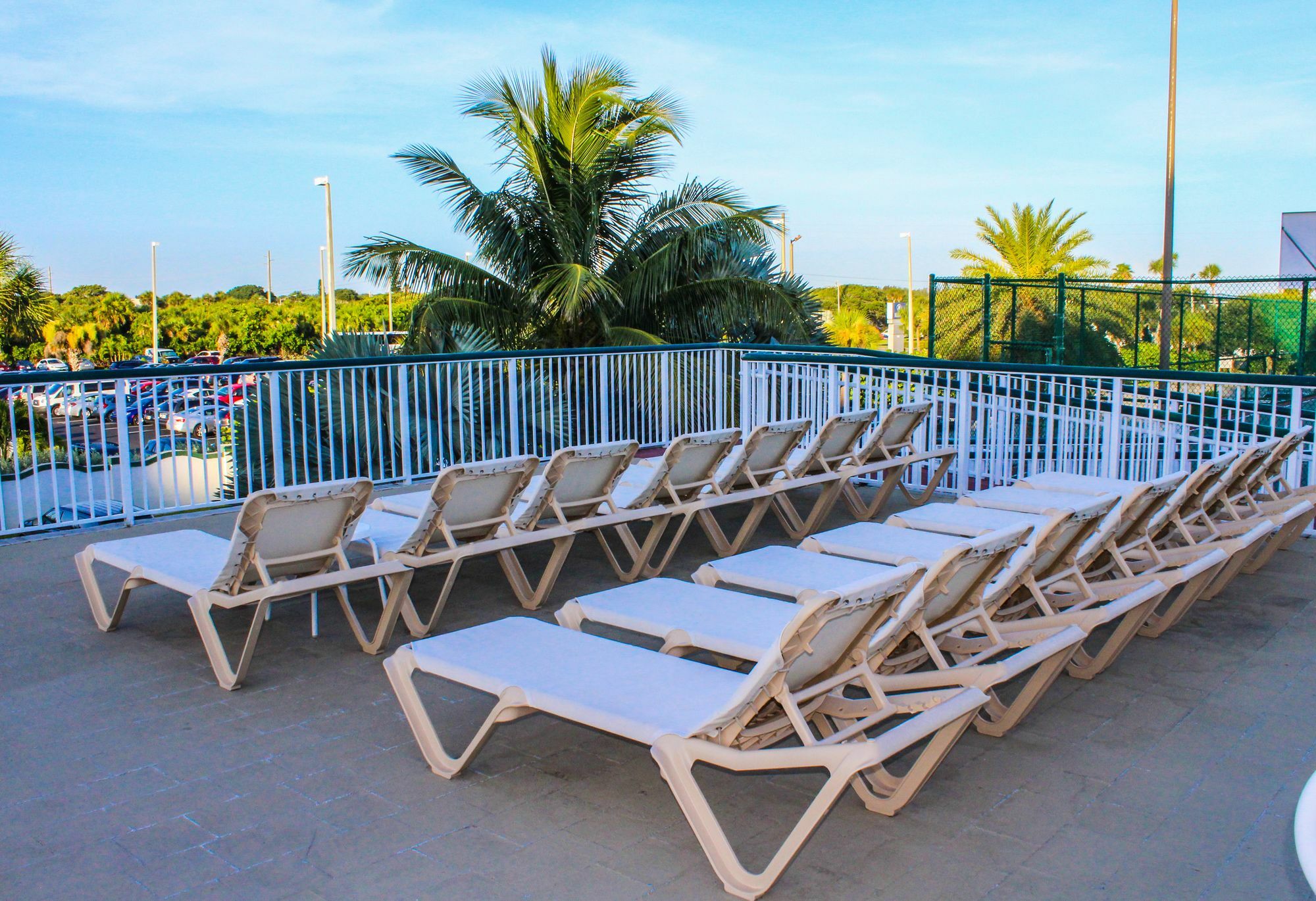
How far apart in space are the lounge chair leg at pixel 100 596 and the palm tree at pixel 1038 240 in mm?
31857

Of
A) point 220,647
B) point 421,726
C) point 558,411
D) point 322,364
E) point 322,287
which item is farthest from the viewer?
point 322,287

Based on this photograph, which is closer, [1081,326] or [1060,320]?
[1060,320]

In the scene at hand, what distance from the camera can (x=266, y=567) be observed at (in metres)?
4.62

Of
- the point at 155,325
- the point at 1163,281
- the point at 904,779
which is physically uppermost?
the point at 155,325

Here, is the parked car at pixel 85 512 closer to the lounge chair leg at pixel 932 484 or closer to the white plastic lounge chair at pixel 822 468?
the white plastic lounge chair at pixel 822 468

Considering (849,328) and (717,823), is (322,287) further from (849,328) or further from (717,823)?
(717,823)

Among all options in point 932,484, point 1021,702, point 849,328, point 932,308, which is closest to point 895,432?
point 932,484

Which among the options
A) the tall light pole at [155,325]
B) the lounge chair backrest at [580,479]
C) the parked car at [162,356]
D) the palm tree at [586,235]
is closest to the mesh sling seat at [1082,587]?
the lounge chair backrest at [580,479]

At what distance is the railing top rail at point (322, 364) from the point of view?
724 cm

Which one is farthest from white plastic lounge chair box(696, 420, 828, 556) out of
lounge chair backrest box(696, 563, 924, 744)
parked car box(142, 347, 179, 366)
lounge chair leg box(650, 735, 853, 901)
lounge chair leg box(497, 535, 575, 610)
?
parked car box(142, 347, 179, 366)

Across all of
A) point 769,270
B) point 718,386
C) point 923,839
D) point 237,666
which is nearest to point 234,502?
point 237,666

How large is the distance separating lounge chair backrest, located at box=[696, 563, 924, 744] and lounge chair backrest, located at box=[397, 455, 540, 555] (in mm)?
2156

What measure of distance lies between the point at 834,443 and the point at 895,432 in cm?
81

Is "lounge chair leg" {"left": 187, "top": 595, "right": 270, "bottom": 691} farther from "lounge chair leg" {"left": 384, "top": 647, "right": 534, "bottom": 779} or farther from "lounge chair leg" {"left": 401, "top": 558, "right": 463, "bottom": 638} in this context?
"lounge chair leg" {"left": 384, "top": 647, "right": 534, "bottom": 779}
